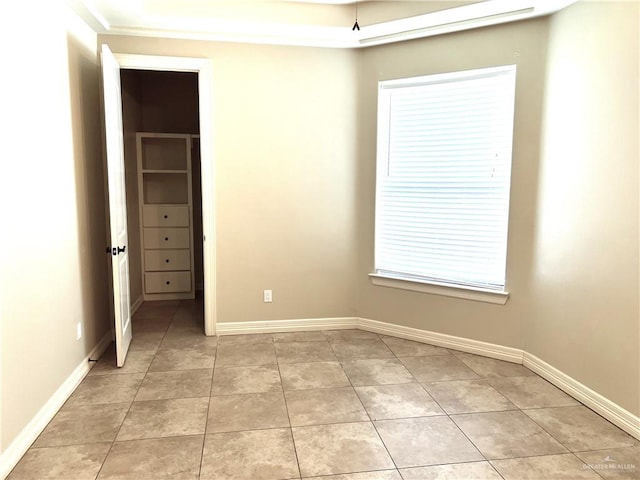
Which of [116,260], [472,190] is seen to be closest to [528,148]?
[472,190]

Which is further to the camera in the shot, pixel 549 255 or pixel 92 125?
pixel 92 125

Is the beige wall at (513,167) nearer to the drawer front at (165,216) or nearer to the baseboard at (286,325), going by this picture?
the baseboard at (286,325)

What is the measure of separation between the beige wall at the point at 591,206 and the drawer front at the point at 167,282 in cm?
367

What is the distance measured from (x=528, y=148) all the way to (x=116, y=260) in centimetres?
303

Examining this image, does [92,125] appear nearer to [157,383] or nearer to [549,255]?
[157,383]

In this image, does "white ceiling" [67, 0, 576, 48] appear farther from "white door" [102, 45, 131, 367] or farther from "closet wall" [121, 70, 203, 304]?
"closet wall" [121, 70, 203, 304]

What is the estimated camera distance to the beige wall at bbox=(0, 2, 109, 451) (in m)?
2.11

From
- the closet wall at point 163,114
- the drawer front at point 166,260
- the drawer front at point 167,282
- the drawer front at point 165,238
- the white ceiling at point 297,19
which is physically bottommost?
the drawer front at point 167,282

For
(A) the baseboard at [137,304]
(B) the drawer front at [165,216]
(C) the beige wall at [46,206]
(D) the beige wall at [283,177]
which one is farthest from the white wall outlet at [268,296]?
(B) the drawer front at [165,216]

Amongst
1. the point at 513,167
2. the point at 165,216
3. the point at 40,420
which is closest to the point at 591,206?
the point at 513,167

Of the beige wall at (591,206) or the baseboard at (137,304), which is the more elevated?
the beige wall at (591,206)

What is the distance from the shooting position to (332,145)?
3883 millimetres

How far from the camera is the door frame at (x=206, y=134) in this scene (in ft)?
11.5

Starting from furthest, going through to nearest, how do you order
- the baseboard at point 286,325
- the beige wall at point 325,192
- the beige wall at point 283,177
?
1. the baseboard at point 286,325
2. the beige wall at point 283,177
3. the beige wall at point 325,192
